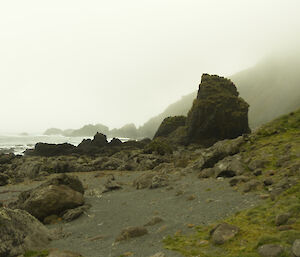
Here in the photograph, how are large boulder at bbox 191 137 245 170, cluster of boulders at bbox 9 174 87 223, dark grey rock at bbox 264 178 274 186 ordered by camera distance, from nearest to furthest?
dark grey rock at bbox 264 178 274 186, cluster of boulders at bbox 9 174 87 223, large boulder at bbox 191 137 245 170

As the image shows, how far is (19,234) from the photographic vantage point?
51.6 feet

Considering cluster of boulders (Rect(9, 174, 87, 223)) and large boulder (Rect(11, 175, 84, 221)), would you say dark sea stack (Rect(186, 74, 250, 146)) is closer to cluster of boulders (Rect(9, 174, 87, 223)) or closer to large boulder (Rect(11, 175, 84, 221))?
large boulder (Rect(11, 175, 84, 221))

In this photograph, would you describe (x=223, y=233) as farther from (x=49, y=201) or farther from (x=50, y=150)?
(x=50, y=150)

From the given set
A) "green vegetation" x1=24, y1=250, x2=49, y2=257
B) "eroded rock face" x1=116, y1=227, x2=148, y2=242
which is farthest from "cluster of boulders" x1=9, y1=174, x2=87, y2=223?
"eroded rock face" x1=116, y1=227, x2=148, y2=242

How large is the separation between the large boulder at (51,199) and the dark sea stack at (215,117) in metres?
58.0

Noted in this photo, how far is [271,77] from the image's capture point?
191 m

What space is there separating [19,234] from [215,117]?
227 feet

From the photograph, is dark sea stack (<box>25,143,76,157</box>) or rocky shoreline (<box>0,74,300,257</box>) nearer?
rocky shoreline (<box>0,74,300,257</box>)

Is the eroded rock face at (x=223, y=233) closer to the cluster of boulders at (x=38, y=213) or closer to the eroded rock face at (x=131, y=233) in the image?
the eroded rock face at (x=131, y=233)

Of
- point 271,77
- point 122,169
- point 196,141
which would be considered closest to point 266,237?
point 122,169

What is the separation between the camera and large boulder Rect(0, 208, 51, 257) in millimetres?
14727

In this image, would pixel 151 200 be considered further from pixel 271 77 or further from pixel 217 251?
pixel 271 77

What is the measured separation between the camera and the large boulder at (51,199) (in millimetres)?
23984

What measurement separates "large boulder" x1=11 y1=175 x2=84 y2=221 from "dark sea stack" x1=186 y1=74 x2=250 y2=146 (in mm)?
58028
